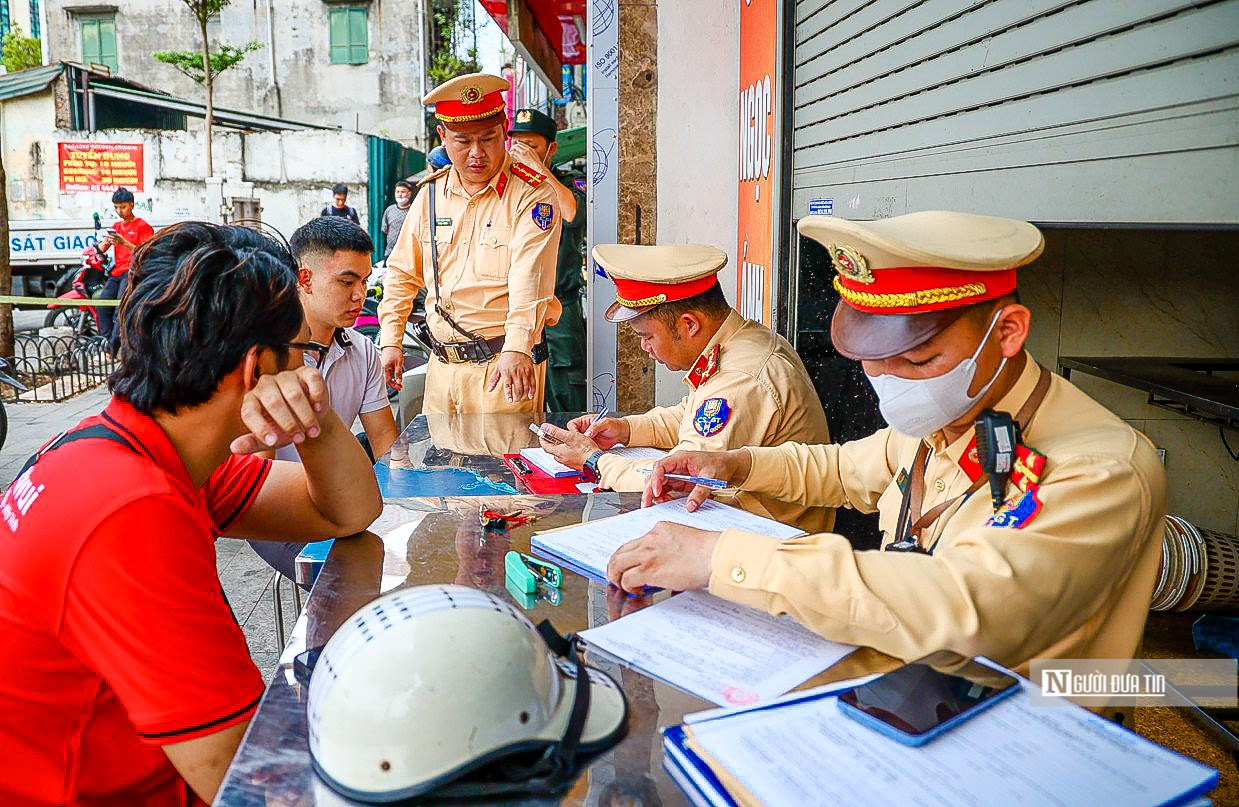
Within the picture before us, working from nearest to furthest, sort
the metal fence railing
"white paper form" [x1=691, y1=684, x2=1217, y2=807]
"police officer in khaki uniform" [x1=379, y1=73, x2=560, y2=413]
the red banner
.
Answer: "white paper form" [x1=691, y1=684, x2=1217, y2=807] → "police officer in khaki uniform" [x1=379, y1=73, x2=560, y2=413] → the metal fence railing → the red banner

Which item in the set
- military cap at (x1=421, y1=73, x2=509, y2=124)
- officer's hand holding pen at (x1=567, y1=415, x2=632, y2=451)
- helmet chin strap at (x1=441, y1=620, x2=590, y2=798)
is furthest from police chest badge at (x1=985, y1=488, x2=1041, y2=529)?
military cap at (x1=421, y1=73, x2=509, y2=124)

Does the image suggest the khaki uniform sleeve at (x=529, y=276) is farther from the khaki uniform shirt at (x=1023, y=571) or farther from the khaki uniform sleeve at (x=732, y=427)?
the khaki uniform shirt at (x=1023, y=571)

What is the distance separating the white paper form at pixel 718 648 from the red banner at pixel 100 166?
19.6 m

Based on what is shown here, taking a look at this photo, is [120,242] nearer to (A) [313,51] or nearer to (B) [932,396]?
(B) [932,396]

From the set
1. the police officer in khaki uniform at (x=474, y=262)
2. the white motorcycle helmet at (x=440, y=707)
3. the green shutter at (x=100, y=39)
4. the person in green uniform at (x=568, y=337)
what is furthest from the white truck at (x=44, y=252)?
the white motorcycle helmet at (x=440, y=707)

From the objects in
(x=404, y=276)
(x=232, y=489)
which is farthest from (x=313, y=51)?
(x=232, y=489)

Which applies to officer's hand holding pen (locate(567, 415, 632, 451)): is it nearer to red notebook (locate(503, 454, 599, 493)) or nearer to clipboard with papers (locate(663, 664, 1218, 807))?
red notebook (locate(503, 454, 599, 493))

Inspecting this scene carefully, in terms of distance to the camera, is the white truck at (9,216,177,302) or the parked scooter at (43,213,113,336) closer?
the parked scooter at (43,213,113,336)

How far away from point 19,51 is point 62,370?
17.7m

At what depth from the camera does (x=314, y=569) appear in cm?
209

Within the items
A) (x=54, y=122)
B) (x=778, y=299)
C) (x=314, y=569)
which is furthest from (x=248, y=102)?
(x=314, y=569)

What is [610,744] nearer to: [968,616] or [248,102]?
[968,616]

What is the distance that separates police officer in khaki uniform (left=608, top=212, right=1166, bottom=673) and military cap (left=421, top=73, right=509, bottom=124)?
9.04 ft

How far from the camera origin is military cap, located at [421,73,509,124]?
4000mm
